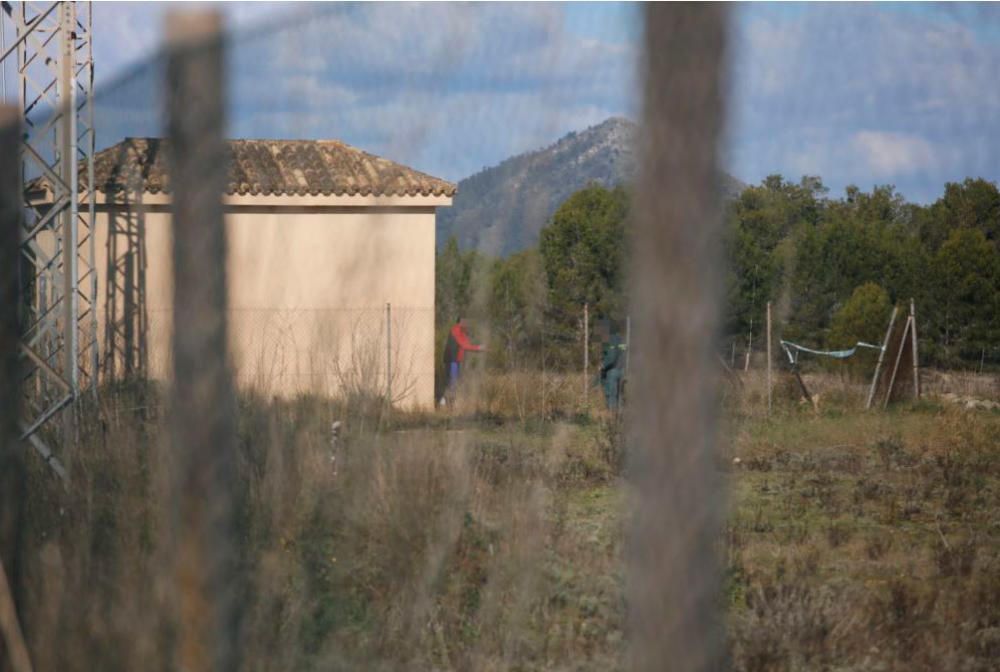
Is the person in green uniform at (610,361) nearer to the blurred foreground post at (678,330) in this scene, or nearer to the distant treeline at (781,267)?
the distant treeline at (781,267)

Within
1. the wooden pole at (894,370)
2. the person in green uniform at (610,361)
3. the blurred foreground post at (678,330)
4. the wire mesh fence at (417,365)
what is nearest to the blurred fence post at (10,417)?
the wire mesh fence at (417,365)

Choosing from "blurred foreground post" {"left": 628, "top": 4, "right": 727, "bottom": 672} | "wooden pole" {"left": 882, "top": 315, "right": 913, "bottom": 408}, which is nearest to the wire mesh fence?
"blurred foreground post" {"left": 628, "top": 4, "right": 727, "bottom": 672}

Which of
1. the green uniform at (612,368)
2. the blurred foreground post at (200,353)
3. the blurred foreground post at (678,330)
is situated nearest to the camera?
the blurred foreground post at (678,330)

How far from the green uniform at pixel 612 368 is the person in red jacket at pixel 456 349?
64 centimetres

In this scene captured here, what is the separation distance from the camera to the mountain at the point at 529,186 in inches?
107

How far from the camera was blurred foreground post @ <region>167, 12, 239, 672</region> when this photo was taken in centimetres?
199

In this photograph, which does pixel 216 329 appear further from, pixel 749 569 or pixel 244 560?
pixel 749 569

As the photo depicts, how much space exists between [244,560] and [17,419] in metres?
0.73

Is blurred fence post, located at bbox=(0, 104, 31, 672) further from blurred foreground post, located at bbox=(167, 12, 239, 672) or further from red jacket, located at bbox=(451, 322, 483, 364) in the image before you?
red jacket, located at bbox=(451, 322, 483, 364)

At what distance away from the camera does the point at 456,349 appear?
3.25 m

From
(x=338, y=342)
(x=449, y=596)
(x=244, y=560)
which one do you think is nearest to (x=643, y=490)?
(x=338, y=342)

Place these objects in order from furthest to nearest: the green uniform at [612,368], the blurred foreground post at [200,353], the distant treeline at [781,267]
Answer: the green uniform at [612,368] → the distant treeline at [781,267] → the blurred foreground post at [200,353]

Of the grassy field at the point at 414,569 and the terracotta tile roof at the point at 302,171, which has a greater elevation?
the terracotta tile roof at the point at 302,171

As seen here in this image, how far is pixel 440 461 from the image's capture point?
3.53 meters
